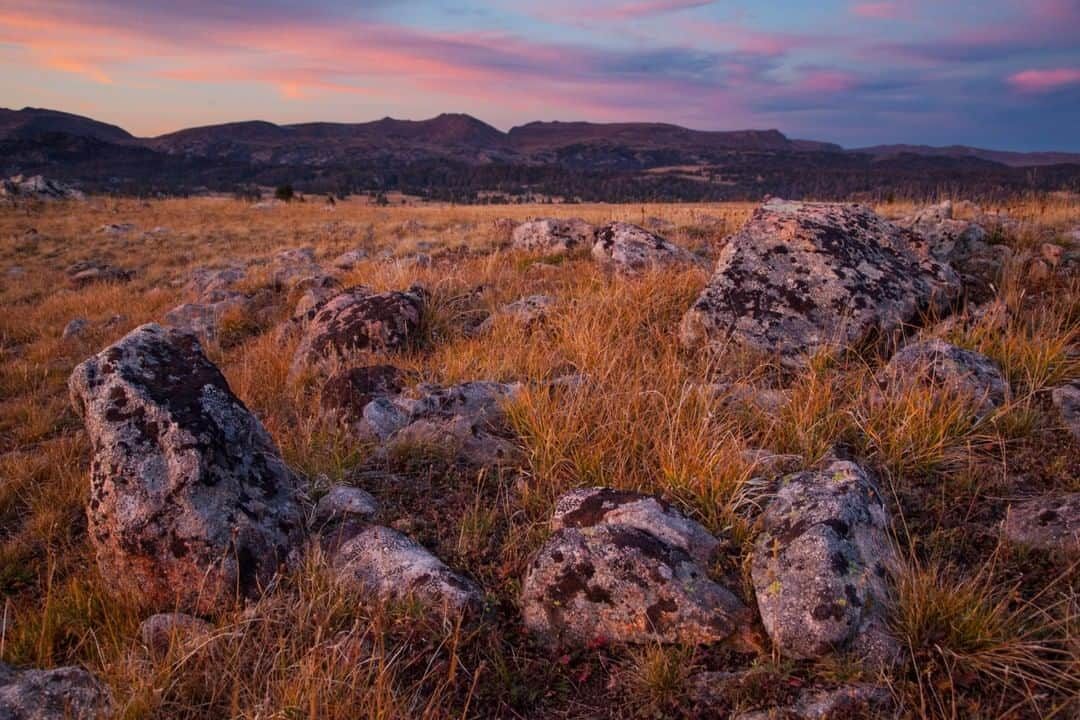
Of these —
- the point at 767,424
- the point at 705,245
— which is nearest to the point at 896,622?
the point at 767,424

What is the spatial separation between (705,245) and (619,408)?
22.9ft

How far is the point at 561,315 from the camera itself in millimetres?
5895

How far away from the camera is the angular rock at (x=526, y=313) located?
20.1 feet

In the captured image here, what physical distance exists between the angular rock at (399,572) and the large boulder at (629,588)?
0.95ft

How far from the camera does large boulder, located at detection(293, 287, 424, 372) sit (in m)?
6.12

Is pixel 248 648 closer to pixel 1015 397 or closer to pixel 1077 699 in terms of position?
pixel 1077 699

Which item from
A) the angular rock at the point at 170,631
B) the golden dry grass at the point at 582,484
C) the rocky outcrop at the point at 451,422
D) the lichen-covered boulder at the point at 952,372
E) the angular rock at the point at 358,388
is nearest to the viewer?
the golden dry grass at the point at 582,484

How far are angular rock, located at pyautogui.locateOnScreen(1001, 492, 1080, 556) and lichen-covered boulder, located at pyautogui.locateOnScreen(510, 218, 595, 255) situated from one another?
301 inches

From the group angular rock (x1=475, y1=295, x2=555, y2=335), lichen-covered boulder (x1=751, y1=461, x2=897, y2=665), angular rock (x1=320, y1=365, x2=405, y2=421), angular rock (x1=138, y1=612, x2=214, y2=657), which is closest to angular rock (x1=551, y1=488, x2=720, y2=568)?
lichen-covered boulder (x1=751, y1=461, x2=897, y2=665)

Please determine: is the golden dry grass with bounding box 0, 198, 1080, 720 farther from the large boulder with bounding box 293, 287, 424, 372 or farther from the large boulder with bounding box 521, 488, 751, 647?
the large boulder with bounding box 293, 287, 424, 372

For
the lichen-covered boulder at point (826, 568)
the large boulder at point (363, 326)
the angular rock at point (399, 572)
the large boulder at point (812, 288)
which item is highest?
the large boulder at point (812, 288)

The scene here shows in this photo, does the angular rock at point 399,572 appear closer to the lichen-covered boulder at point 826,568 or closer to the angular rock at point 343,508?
the angular rock at point 343,508

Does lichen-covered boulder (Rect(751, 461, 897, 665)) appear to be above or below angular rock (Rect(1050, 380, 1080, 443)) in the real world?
below

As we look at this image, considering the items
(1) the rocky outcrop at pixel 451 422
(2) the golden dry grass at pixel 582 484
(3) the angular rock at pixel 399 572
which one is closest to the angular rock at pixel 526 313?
(2) the golden dry grass at pixel 582 484
